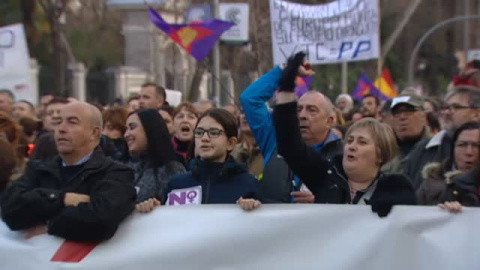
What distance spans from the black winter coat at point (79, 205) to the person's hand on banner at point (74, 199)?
0.06 feet

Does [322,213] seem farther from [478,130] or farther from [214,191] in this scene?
[478,130]

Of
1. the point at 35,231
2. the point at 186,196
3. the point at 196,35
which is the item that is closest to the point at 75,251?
the point at 35,231

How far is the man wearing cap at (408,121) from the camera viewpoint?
7.48 m

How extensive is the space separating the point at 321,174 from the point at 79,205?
3.93 ft

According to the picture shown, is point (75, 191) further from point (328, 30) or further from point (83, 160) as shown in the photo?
point (328, 30)

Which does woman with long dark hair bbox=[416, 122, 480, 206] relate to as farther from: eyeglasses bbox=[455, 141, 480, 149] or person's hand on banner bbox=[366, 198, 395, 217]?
person's hand on banner bbox=[366, 198, 395, 217]

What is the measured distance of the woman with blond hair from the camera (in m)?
4.52

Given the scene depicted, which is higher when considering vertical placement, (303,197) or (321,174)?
(321,174)

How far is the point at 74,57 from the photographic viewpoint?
38.2m

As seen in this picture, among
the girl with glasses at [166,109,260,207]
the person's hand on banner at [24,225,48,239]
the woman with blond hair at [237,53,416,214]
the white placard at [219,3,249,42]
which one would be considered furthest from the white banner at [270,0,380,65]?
the white placard at [219,3,249,42]

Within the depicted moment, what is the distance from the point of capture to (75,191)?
4672 mm

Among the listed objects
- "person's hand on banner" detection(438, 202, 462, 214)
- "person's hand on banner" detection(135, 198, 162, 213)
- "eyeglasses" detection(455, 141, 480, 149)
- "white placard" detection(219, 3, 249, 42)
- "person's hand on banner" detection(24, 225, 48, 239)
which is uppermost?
"white placard" detection(219, 3, 249, 42)

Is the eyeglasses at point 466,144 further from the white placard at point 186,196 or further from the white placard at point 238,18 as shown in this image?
the white placard at point 238,18

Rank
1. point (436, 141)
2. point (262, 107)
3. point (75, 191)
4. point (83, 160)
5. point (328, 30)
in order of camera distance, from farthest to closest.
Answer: point (328, 30), point (436, 141), point (262, 107), point (83, 160), point (75, 191)
